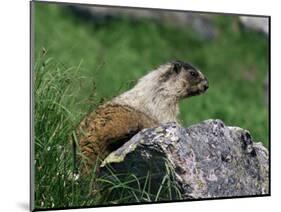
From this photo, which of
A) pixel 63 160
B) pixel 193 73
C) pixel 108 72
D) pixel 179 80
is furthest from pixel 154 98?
pixel 63 160

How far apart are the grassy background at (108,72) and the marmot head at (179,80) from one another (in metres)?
0.08

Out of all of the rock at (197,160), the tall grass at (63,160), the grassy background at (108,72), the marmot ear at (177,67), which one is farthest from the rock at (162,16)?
the rock at (197,160)

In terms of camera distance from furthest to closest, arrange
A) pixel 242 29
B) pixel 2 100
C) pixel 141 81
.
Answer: pixel 242 29, pixel 141 81, pixel 2 100

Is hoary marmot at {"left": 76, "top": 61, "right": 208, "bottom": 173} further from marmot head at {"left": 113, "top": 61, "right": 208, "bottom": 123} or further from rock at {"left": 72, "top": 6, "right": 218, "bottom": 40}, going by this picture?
rock at {"left": 72, "top": 6, "right": 218, "bottom": 40}

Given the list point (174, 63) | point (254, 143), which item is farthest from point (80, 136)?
point (254, 143)

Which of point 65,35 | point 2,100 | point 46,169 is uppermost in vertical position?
point 65,35

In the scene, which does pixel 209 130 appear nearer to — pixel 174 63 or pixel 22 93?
pixel 174 63

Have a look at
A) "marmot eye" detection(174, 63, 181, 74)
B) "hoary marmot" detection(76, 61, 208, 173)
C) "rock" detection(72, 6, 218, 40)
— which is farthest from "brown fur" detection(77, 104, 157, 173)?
"rock" detection(72, 6, 218, 40)

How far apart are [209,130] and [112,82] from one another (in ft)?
2.17

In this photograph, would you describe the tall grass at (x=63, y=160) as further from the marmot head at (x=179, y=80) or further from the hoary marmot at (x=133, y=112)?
the marmot head at (x=179, y=80)

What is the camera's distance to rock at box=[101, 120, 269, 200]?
623 cm

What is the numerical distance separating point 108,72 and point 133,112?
1.54ft

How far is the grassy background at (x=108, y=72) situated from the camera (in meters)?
6.04

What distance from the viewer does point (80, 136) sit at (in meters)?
6.15
